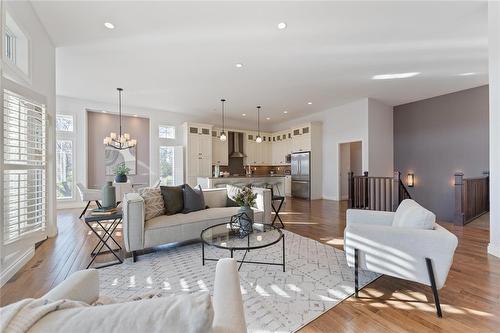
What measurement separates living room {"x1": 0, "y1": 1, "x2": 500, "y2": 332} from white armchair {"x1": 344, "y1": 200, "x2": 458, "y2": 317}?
0.01 m

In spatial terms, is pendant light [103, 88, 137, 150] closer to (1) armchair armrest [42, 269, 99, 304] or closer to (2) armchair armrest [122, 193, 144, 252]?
(2) armchair armrest [122, 193, 144, 252]

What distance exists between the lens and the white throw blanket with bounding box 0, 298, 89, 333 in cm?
52

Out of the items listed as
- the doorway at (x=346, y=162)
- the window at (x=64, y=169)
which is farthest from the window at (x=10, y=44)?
the doorway at (x=346, y=162)

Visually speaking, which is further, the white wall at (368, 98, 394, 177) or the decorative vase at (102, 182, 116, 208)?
the white wall at (368, 98, 394, 177)

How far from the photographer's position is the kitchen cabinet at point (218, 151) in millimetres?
8426

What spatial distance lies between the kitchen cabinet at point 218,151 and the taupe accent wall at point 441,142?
19.4 feet

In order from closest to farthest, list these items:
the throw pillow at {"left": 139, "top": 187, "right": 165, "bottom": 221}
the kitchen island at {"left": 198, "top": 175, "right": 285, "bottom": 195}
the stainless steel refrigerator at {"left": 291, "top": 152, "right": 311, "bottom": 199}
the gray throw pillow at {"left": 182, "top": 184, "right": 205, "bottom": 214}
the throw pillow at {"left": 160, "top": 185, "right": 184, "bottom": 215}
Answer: the throw pillow at {"left": 139, "top": 187, "right": 165, "bottom": 221} < the throw pillow at {"left": 160, "top": 185, "right": 184, "bottom": 215} < the gray throw pillow at {"left": 182, "top": 184, "right": 205, "bottom": 214} < the kitchen island at {"left": 198, "top": 175, "right": 285, "bottom": 195} < the stainless steel refrigerator at {"left": 291, "top": 152, "right": 311, "bottom": 199}

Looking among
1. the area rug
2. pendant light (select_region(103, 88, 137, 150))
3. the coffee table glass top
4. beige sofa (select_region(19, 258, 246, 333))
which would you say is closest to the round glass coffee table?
the coffee table glass top

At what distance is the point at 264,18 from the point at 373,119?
16.5ft

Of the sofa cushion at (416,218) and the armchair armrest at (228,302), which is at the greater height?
the sofa cushion at (416,218)

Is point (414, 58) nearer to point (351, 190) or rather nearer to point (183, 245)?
point (351, 190)

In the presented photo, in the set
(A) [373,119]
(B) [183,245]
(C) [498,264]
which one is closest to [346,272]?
(C) [498,264]

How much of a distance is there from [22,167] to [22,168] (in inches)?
0.7

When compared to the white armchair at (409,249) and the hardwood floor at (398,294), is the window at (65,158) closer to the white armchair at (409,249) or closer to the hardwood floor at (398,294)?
the hardwood floor at (398,294)
